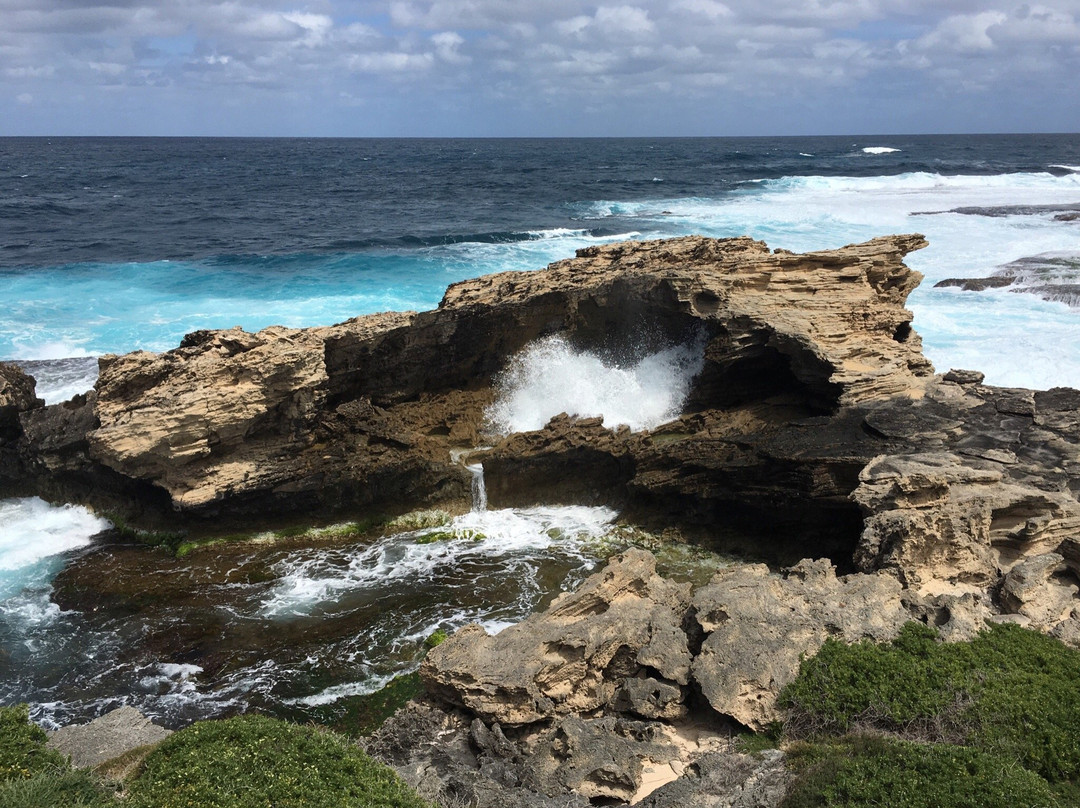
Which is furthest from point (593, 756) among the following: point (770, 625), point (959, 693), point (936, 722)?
point (959, 693)

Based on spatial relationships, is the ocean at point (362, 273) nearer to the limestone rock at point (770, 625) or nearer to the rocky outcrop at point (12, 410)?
the rocky outcrop at point (12, 410)

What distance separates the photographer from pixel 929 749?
8.40m

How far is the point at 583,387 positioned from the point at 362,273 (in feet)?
81.3

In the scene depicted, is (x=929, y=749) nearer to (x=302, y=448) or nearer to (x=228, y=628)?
(x=228, y=628)

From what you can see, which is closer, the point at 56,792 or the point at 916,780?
the point at 56,792

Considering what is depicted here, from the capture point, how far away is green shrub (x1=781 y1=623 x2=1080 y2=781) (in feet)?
29.6

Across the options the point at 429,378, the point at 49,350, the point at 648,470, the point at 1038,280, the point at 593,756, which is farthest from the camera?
the point at 1038,280

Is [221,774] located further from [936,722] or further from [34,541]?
[34,541]

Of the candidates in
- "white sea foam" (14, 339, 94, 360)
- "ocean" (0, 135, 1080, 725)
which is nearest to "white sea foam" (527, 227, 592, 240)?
"ocean" (0, 135, 1080, 725)

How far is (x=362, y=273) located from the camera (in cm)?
4194

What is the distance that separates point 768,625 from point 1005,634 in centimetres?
309

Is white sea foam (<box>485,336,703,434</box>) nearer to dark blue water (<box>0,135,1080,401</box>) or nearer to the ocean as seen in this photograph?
the ocean

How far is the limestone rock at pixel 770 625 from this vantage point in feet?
33.5

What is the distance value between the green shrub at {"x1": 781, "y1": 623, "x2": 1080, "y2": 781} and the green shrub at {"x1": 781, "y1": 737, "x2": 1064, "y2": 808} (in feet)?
2.34
